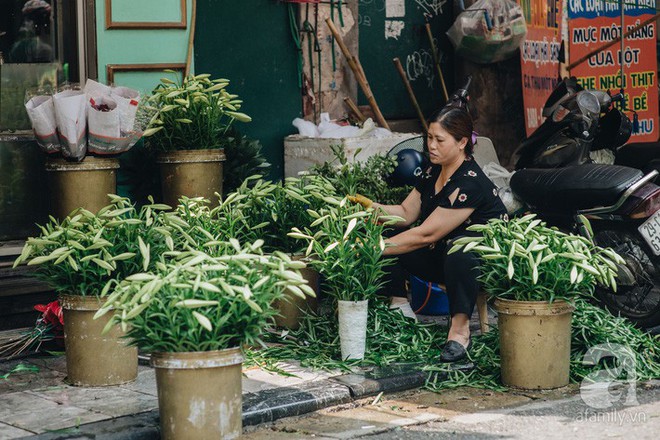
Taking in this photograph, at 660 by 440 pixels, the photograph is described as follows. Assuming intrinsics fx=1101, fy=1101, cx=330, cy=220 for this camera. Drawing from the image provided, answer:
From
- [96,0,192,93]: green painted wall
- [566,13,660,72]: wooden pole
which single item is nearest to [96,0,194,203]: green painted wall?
[96,0,192,93]: green painted wall

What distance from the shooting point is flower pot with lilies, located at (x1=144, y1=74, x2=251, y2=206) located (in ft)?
22.9

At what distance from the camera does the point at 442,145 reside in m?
6.41

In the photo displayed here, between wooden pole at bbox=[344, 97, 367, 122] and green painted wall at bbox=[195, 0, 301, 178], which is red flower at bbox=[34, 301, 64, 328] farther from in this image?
wooden pole at bbox=[344, 97, 367, 122]

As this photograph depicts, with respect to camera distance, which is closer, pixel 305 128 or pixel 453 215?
pixel 453 215

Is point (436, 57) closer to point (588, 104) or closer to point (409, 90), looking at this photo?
point (409, 90)

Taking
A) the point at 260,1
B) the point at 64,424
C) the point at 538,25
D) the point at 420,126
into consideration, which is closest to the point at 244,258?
the point at 64,424

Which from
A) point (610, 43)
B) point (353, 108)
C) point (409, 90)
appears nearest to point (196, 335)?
point (353, 108)

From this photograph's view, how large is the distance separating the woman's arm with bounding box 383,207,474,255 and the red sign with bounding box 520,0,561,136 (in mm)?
4354

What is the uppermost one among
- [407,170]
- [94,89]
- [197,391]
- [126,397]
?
[94,89]

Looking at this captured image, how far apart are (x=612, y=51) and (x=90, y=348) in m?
7.16

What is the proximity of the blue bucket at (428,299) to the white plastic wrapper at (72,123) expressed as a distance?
96.9 inches

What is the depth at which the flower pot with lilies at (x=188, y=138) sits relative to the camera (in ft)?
22.9

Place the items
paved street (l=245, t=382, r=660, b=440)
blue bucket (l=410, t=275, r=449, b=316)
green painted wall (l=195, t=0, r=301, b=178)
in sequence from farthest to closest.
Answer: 1. green painted wall (l=195, t=0, r=301, b=178)
2. blue bucket (l=410, t=275, r=449, b=316)
3. paved street (l=245, t=382, r=660, b=440)

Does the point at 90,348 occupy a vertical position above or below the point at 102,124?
below
